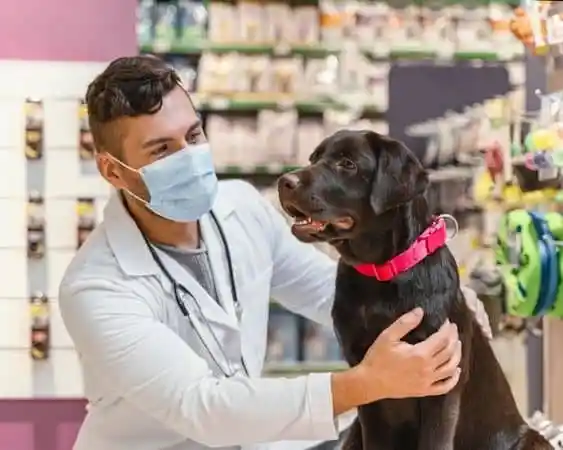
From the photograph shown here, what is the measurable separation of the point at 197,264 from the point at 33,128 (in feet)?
6.13

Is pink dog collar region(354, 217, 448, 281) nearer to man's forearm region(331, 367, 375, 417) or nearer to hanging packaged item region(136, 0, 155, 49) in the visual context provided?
man's forearm region(331, 367, 375, 417)

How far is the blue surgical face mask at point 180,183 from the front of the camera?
6.14ft

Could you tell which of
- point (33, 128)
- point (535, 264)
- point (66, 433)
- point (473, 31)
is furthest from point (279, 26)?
point (535, 264)

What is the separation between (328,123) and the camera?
3.74 meters

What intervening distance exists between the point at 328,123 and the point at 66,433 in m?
1.63

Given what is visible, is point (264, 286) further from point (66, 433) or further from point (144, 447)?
point (66, 433)

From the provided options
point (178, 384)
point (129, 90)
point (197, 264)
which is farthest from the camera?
point (197, 264)

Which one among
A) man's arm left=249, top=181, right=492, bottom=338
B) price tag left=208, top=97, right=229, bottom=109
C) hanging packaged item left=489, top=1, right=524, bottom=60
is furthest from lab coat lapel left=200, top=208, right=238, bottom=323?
hanging packaged item left=489, top=1, right=524, bottom=60

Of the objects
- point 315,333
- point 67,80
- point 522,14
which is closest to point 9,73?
point 67,80

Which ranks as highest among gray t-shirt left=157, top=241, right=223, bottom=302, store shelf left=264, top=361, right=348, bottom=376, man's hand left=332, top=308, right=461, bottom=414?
gray t-shirt left=157, top=241, right=223, bottom=302

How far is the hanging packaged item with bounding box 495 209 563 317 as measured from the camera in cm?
206

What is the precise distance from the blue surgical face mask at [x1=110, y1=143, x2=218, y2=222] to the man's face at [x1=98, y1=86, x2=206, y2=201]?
0.01 metres

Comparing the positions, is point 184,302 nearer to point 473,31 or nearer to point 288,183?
point 288,183

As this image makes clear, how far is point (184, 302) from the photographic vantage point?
1842 mm
